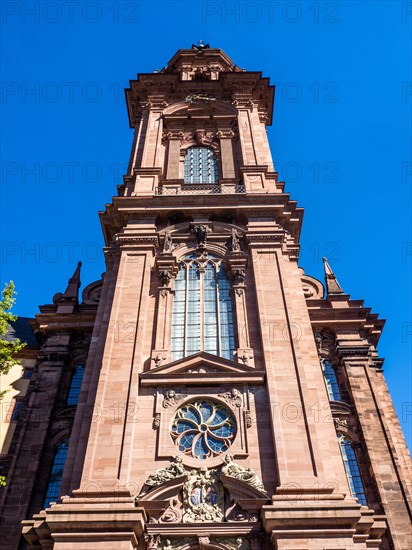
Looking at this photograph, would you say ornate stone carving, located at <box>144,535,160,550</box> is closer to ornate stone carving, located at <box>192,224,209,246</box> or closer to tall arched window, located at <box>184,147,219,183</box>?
ornate stone carving, located at <box>192,224,209,246</box>

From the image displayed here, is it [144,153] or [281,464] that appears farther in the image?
[144,153]

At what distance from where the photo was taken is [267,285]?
973 inches

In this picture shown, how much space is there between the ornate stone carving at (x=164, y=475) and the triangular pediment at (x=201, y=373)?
319cm

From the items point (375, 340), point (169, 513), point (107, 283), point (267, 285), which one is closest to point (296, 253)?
point (267, 285)

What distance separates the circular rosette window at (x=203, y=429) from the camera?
19.1 metres

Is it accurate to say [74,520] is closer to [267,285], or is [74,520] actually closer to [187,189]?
[267,285]

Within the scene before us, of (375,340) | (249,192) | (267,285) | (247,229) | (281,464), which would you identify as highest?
(249,192)

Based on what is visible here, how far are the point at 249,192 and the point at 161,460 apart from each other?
50.8 feet

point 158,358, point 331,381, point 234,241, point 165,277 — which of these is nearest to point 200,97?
point 234,241

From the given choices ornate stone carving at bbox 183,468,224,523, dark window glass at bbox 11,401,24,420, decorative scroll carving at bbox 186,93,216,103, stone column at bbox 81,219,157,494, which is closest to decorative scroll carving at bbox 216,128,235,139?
decorative scroll carving at bbox 186,93,216,103

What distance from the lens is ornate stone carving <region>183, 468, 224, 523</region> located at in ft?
56.4

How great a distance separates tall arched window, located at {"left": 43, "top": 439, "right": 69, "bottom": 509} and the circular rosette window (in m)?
6.40

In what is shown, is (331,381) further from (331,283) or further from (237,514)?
(237,514)

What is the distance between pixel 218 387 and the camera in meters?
20.8
